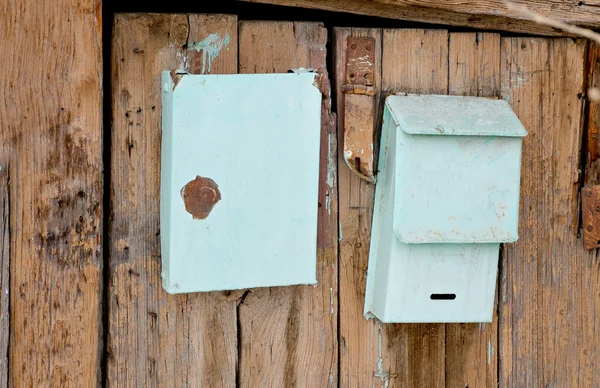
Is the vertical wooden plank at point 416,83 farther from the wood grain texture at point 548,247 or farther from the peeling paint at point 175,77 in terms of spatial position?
the peeling paint at point 175,77

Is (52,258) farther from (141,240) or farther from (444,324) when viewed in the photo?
(444,324)

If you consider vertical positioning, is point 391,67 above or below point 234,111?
above

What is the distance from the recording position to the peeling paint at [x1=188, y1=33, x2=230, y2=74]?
5.84 ft

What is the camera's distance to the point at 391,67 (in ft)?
6.15

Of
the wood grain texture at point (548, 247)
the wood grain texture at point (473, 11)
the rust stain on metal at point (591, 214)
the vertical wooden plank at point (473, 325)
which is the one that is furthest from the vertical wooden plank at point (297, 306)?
the rust stain on metal at point (591, 214)

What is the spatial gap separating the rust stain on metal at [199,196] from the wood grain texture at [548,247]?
0.85 metres

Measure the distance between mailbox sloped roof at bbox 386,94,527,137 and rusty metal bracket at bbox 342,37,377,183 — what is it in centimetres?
7

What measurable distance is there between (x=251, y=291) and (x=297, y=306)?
13 cm

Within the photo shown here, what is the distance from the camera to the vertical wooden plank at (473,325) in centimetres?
191

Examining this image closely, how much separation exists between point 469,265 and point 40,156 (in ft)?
3.55

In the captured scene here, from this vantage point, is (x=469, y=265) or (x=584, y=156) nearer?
(x=469, y=265)

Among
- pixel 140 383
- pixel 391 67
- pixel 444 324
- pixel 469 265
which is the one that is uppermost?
pixel 391 67

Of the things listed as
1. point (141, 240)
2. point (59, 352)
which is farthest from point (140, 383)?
point (141, 240)

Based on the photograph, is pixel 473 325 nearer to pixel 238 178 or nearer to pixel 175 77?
pixel 238 178
